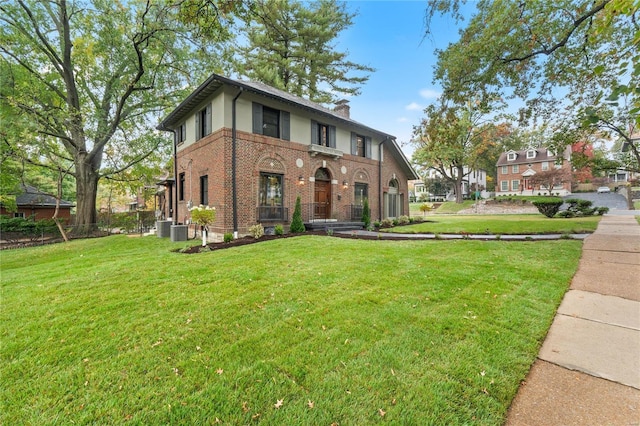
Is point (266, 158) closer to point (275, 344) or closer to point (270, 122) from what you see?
point (270, 122)

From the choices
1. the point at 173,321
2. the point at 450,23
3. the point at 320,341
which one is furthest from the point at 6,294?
the point at 450,23

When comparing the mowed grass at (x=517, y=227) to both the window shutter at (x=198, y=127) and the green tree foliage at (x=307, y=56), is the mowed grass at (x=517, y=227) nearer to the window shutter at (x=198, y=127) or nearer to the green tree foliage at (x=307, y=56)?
the window shutter at (x=198, y=127)

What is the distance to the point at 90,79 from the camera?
625 inches

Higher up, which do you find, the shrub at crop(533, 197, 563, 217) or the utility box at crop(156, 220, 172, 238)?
the shrub at crop(533, 197, 563, 217)

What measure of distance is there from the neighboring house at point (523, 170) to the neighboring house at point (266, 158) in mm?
33005

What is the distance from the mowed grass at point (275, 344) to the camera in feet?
6.22

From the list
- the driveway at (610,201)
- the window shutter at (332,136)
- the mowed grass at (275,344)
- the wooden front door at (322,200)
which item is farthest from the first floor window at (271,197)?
the driveway at (610,201)

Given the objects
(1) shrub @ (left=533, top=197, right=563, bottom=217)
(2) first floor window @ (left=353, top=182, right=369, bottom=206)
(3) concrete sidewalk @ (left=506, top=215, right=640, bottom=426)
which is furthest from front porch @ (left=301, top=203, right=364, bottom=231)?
(1) shrub @ (left=533, top=197, right=563, bottom=217)

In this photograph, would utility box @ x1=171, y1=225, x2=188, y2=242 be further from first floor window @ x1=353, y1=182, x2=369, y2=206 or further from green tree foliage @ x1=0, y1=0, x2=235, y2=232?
first floor window @ x1=353, y1=182, x2=369, y2=206

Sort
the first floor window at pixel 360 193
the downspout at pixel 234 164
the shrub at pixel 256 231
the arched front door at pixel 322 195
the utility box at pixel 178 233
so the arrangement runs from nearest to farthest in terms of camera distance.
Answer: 1. the shrub at pixel 256 231
2. the downspout at pixel 234 164
3. the utility box at pixel 178 233
4. the arched front door at pixel 322 195
5. the first floor window at pixel 360 193

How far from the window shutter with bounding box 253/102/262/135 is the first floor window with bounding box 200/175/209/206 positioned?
2.98m

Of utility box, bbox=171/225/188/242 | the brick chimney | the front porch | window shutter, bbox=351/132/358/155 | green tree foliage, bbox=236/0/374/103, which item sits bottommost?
utility box, bbox=171/225/188/242

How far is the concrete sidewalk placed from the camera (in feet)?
6.16

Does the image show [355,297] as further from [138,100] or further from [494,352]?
[138,100]
